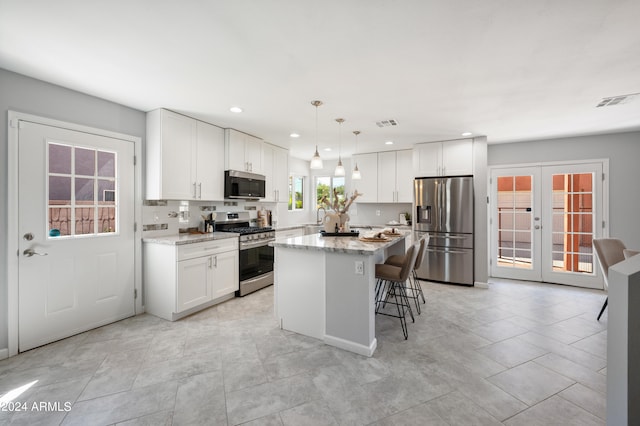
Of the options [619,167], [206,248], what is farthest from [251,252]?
[619,167]

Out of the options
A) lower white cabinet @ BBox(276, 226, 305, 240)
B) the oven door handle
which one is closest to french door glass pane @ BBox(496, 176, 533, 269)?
lower white cabinet @ BBox(276, 226, 305, 240)

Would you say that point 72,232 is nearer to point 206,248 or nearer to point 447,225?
point 206,248

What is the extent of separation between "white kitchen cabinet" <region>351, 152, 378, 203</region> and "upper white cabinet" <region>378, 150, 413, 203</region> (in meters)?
0.08

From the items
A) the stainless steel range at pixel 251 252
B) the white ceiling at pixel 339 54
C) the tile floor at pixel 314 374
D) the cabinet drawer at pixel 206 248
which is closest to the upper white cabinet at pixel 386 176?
the white ceiling at pixel 339 54

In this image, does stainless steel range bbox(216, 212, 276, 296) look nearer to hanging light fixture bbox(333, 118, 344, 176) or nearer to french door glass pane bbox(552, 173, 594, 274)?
hanging light fixture bbox(333, 118, 344, 176)

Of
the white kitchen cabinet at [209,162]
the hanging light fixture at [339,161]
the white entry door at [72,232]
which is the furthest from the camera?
the white kitchen cabinet at [209,162]

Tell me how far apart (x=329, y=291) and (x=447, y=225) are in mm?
2921

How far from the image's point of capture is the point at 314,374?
7.13 ft

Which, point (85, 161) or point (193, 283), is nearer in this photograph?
point (85, 161)

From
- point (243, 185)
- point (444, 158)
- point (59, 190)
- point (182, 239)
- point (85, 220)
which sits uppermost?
point (444, 158)

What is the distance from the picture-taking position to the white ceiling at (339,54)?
1.66 meters

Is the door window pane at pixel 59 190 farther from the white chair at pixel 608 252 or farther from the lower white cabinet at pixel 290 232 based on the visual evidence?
the white chair at pixel 608 252

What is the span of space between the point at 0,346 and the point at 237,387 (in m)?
2.15

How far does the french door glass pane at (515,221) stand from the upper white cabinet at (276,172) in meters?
3.94
